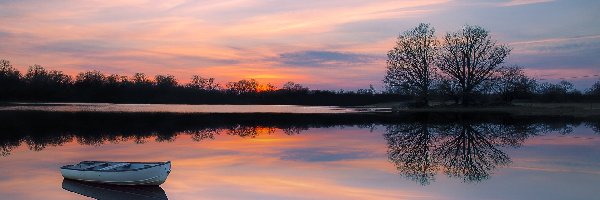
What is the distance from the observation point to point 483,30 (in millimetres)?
77250

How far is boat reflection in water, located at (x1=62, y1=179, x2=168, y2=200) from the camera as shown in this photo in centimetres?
1706

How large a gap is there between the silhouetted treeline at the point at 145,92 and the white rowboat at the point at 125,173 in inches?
4543

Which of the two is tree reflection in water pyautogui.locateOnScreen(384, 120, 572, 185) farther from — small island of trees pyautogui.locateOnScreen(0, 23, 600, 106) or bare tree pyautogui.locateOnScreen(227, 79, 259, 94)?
bare tree pyautogui.locateOnScreen(227, 79, 259, 94)

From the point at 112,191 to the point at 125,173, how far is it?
0.72 m

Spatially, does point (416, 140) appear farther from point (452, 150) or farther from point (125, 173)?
point (125, 173)

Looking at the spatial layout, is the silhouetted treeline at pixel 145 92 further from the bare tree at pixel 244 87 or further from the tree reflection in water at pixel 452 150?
the tree reflection in water at pixel 452 150

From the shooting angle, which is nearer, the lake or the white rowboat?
the lake

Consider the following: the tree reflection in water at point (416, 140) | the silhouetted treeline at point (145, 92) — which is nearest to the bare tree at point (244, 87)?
the silhouetted treeline at point (145, 92)

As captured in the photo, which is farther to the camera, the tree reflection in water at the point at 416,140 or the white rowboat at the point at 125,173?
the tree reflection in water at the point at 416,140

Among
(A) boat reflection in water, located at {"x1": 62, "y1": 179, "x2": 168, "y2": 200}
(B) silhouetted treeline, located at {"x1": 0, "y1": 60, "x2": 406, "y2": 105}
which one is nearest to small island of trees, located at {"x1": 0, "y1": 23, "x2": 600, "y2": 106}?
(B) silhouetted treeline, located at {"x1": 0, "y1": 60, "x2": 406, "y2": 105}

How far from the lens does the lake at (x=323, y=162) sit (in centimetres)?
1723

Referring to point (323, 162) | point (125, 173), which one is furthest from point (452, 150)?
point (125, 173)

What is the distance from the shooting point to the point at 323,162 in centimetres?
2398

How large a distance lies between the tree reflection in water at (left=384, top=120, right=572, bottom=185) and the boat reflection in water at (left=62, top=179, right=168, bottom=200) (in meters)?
8.99
